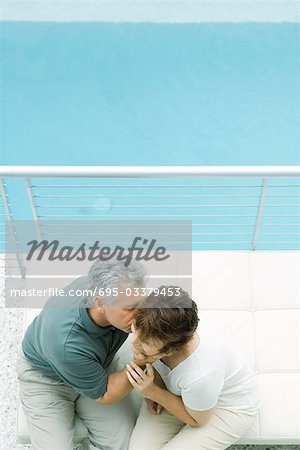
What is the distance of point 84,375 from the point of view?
A: 2350mm

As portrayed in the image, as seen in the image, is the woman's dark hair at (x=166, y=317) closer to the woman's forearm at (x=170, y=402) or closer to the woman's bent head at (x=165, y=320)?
the woman's bent head at (x=165, y=320)

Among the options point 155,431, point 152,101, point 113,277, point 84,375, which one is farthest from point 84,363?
point 152,101

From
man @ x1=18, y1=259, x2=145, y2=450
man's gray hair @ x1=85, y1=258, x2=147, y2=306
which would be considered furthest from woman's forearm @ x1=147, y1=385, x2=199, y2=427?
man's gray hair @ x1=85, y1=258, x2=147, y2=306

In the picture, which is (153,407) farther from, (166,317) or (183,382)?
(166,317)

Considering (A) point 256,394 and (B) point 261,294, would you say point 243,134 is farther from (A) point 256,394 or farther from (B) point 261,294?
(A) point 256,394

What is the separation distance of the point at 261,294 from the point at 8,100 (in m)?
2.75

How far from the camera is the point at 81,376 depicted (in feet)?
7.71

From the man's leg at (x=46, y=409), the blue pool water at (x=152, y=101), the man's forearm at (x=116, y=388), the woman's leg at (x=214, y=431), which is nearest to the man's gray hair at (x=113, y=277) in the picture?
the man's forearm at (x=116, y=388)

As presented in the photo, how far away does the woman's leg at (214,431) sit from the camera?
2.49 meters

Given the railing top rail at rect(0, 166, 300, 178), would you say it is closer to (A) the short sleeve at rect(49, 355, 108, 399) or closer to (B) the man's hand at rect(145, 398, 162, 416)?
(A) the short sleeve at rect(49, 355, 108, 399)

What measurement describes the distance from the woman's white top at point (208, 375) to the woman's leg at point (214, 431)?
6cm

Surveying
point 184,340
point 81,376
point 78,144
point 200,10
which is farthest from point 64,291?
point 200,10

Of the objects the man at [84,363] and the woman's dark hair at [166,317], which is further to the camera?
the man at [84,363]

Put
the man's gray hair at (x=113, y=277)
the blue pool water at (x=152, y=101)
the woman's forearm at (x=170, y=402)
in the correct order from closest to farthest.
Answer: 1. the man's gray hair at (x=113, y=277)
2. the woman's forearm at (x=170, y=402)
3. the blue pool water at (x=152, y=101)
